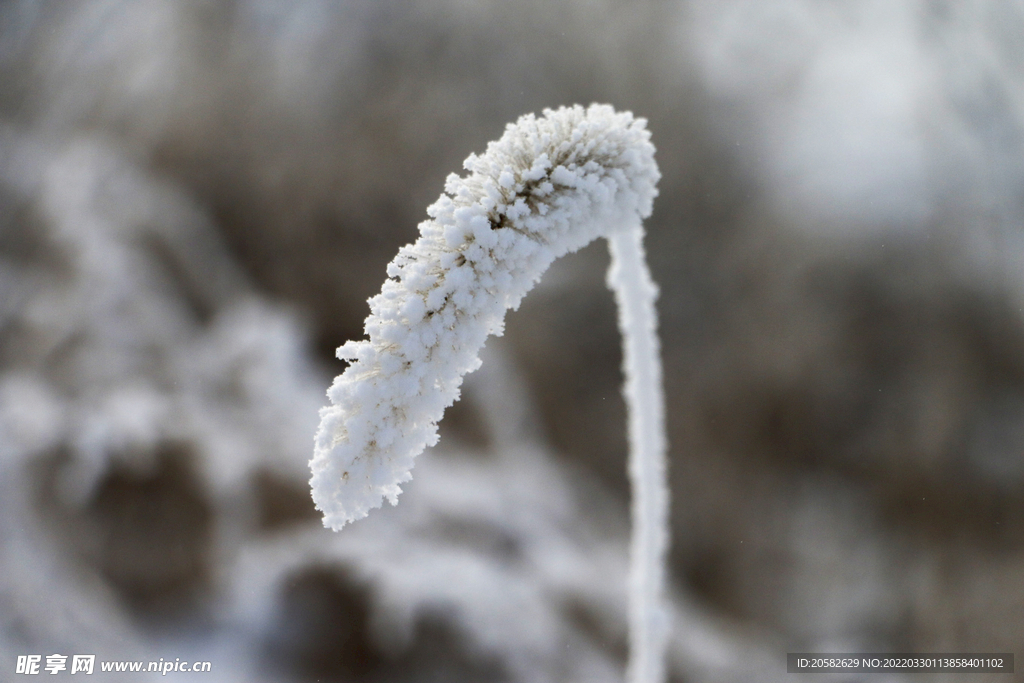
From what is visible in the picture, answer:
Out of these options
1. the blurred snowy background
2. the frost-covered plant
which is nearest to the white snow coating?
the frost-covered plant

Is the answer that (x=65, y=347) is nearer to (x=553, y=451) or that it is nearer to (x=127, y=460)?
(x=127, y=460)

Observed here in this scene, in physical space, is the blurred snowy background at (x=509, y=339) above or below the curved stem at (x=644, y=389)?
above

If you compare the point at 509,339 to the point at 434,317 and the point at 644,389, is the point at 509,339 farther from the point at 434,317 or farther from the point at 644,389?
the point at 434,317

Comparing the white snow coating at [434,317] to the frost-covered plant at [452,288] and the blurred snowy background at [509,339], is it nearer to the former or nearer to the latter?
the frost-covered plant at [452,288]

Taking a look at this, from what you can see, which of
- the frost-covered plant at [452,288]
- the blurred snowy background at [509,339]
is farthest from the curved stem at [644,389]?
the blurred snowy background at [509,339]

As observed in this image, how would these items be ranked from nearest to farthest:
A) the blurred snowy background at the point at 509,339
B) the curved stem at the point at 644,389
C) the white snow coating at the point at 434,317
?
the white snow coating at the point at 434,317
the curved stem at the point at 644,389
the blurred snowy background at the point at 509,339

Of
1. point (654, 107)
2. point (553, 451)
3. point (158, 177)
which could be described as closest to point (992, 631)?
point (553, 451)

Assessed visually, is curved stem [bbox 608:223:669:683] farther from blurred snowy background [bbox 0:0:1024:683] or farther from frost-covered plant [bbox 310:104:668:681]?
blurred snowy background [bbox 0:0:1024:683]
